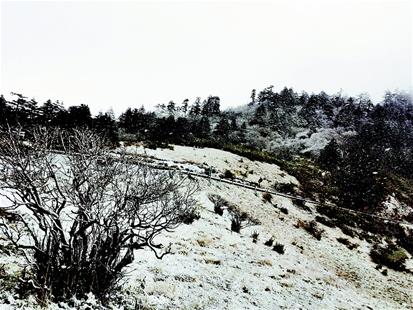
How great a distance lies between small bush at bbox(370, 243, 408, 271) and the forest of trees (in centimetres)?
747

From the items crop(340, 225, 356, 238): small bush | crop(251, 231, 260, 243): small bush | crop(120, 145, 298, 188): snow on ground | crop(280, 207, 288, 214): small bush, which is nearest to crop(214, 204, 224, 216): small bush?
crop(251, 231, 260, 243): small bush

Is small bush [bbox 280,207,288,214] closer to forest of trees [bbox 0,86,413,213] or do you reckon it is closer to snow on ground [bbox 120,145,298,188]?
snow on ground [bbox 120,145,298,188]

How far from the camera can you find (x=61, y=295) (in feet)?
24.1

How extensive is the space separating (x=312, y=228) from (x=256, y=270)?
32.7 ft

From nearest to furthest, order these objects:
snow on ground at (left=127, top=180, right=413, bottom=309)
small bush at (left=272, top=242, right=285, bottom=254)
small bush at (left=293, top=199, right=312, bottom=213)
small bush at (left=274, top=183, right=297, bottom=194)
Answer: snow on ground at (left=127, top=180, right=413, bottom=309) < small bush at (left=272, top=242, right=285, bottom=254) < small bush at (left=293, top=199, right=312, bottom=213) < small bush at (left=274, top=183, right=297, bottom=194)

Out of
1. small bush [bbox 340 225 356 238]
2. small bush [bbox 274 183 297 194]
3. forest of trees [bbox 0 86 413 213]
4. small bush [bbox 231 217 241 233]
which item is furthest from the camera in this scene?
forest of trees [bbox 0 86 413 213]

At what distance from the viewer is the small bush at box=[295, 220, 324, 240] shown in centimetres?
2136

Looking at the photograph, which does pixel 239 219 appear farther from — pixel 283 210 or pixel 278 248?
pixel 283 210

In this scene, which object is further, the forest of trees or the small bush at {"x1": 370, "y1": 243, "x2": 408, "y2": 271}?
the forest of trees

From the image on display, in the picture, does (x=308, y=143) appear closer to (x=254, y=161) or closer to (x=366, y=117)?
(x=366, y=117)

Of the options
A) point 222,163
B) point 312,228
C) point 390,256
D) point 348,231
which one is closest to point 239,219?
point 312,228

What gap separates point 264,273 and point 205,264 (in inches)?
95.0

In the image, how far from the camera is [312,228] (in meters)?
22.0

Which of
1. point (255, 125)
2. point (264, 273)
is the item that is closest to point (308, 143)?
point (255, 125)
